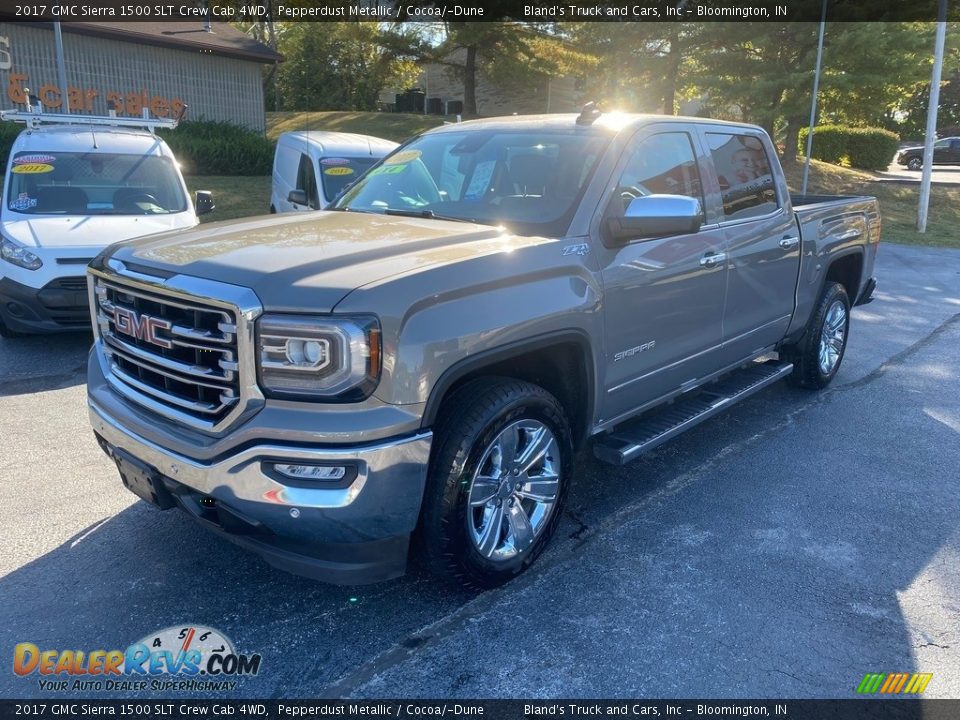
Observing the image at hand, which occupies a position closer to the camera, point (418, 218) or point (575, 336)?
point (575, 336)

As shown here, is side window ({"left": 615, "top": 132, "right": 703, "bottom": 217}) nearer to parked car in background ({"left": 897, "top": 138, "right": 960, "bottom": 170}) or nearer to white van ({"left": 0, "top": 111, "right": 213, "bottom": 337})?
white van ({"left": 0, "top": 111, "right": 213, "bottom": 337})

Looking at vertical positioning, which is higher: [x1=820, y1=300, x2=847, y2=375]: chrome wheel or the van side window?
the van side window

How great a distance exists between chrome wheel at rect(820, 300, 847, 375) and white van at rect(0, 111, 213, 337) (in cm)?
576

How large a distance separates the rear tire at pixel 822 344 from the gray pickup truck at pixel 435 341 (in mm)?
1492

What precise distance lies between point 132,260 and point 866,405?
17.5ft

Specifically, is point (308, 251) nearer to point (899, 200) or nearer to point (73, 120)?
point (73, 120)

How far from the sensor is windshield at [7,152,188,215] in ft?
25.6

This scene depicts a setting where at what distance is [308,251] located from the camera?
314 centimetres

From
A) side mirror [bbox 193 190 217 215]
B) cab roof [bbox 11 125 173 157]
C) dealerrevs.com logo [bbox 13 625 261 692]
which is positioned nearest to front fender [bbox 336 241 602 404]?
dealerrevs.com logo [bbox 13 625 261 692]

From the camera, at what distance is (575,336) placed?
343 cm

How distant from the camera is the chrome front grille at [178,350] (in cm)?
275

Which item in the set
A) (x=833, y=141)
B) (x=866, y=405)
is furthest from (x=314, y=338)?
(x=833, y=141)

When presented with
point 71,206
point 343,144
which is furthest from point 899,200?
point 71,206

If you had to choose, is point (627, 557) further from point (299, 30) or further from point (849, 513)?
point (299, 30)
